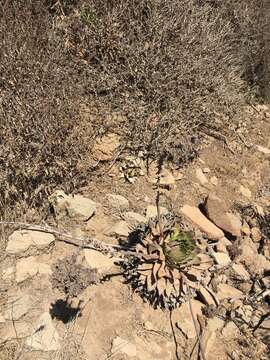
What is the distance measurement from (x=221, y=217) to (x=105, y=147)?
124 centimetres

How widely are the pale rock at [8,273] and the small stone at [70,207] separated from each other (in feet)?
2.02

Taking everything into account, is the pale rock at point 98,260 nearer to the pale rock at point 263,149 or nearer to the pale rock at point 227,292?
the pale rock at point 227,292

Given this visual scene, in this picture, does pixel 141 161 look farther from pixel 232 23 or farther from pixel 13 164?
pixel 232 23

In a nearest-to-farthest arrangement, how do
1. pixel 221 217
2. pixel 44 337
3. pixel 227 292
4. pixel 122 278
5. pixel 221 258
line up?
pixel 44 337 → pixel 122 278 → pixel 227 292 → pixel 221 258 → pixel 221 217

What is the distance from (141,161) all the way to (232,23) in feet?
Answer: 8.57

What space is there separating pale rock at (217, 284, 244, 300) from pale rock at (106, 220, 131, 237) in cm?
85

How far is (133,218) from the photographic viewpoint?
3916 millimetres

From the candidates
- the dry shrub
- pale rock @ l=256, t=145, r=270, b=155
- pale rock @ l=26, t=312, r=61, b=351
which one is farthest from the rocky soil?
pale rock @ l=256, t=145, r=270, b=155

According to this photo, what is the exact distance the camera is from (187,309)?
133 inches

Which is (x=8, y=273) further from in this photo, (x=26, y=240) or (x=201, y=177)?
(x=201, y=177)

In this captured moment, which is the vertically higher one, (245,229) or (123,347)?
(245,229)

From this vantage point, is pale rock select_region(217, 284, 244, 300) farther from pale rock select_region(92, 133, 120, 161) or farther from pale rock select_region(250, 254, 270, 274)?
pale rock select_region(92, 133, 120, 161)

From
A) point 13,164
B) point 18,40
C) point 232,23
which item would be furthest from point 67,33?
point 232,23

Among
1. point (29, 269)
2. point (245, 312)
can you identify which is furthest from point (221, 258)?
point (29, 269)
